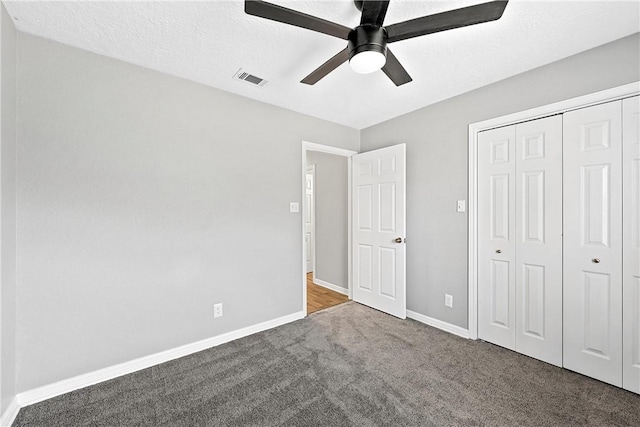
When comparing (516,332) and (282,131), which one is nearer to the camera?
(516,332)

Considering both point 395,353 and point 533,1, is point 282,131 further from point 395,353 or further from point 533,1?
point 395,353

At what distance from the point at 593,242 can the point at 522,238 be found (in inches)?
17.2

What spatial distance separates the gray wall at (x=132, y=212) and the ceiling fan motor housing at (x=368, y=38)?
1.58m

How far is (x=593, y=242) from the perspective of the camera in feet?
6.56

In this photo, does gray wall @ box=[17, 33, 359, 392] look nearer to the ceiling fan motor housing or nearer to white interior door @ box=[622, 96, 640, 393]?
the ceiling fan motor housing

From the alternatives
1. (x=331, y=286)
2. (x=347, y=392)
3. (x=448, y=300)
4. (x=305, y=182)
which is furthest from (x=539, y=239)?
(x=331, y=286)

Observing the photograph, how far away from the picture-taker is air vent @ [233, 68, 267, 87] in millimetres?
2285

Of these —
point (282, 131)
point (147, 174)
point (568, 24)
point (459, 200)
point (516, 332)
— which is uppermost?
point (568, 24)

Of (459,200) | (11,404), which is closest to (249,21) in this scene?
(459,200)

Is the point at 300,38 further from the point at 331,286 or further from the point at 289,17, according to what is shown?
the point at 331,286

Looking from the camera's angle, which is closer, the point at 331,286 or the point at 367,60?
the point at 367,60

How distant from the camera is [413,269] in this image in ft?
10.3

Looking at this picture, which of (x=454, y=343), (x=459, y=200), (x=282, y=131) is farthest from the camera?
(x=282, y=131)

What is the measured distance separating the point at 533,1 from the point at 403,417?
2522 mm
